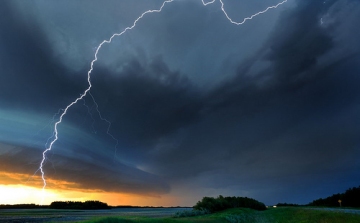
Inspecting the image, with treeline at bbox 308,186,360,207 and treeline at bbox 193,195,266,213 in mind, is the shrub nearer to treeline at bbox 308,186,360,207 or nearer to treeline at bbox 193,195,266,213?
treeline at bbox 193,195,266,213

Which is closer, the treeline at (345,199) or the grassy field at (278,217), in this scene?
the grassy field at (278,217)

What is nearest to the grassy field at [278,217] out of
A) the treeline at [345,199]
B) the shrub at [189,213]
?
the shrub at [189,213]

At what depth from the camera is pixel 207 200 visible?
47.4m

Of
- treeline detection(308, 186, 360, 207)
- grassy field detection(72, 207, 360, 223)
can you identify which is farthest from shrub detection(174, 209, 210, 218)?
treeline detection(308, 186, 360, 207)

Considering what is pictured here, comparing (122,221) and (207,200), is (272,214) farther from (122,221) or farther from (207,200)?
(122,221)

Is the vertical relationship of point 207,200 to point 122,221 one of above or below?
above

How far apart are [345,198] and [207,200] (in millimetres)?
44775

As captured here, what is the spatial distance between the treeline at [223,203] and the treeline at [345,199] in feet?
74.2

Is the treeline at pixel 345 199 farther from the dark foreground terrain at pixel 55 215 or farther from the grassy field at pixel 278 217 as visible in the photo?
the dark foreground terrain at pixel 55 215

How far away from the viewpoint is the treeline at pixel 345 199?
71.9 m

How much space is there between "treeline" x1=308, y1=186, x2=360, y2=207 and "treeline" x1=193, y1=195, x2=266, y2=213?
890 inches

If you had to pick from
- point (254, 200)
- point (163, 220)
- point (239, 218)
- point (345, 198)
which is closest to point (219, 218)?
point (239, 218)

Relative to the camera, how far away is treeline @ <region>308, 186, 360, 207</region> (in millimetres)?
71938

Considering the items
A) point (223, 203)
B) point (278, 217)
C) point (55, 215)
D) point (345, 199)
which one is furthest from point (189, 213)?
point (345, 199)
